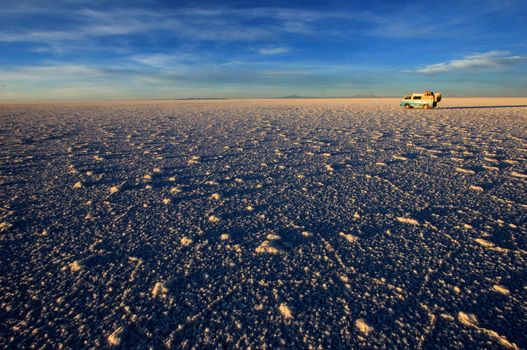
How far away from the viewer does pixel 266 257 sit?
2.32 meters

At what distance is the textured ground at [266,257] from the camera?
1611mm

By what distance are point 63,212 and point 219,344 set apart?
107 inches

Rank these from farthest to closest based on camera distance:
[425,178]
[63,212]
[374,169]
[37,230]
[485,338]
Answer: [374,169] → [425,178] → [63,212] → [37,230] → [485,338]

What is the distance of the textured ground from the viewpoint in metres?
1.61

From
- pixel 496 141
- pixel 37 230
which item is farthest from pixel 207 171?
pixel 496 141

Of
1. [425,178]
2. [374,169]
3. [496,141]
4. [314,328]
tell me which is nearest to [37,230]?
[314,328]

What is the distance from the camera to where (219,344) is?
152 cm

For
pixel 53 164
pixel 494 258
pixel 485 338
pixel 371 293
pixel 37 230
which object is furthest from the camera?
pixel 53 164

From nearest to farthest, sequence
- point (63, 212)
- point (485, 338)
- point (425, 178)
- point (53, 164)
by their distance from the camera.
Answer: point (485, 338) → point (63, 212) → point (425, 178) → point (53, 164)

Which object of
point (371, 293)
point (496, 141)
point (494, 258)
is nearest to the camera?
point (371, 293)

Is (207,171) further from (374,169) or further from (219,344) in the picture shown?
(219,344)

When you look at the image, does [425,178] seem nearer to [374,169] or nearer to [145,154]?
[374,169]

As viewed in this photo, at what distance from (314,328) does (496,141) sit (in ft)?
27.0

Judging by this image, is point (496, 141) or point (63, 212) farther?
point (496, 141)
